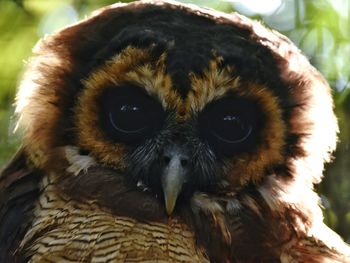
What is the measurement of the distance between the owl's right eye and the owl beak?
0.76 feet

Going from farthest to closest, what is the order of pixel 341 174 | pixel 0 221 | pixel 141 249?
pixel 341 174
pixel 0 221
pixel 141 249

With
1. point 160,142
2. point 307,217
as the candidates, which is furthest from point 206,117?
point 307,217

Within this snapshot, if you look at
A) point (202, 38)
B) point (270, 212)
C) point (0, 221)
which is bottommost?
point (0, 221)

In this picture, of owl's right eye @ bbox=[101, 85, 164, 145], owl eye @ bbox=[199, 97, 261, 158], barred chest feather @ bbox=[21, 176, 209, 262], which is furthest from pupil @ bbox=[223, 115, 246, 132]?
barred chest feather @ bbox=[21, 176, 209, 262]

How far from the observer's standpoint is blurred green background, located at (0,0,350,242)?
6.48 metres

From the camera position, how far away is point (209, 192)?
5.39 metres

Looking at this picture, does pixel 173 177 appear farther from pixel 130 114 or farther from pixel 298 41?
pixel 298 41

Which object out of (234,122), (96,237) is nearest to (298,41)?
(234,122)

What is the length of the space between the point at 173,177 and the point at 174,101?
0.41m

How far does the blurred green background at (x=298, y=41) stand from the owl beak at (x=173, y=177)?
1531mm

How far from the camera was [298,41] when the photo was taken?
21.9ft

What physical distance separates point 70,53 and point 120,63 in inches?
11.9

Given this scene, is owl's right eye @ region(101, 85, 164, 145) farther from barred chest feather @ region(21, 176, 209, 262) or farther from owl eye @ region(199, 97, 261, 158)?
barred chest feather @ region(21, 176, 209, 262)

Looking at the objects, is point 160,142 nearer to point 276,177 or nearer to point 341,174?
point 276,177
